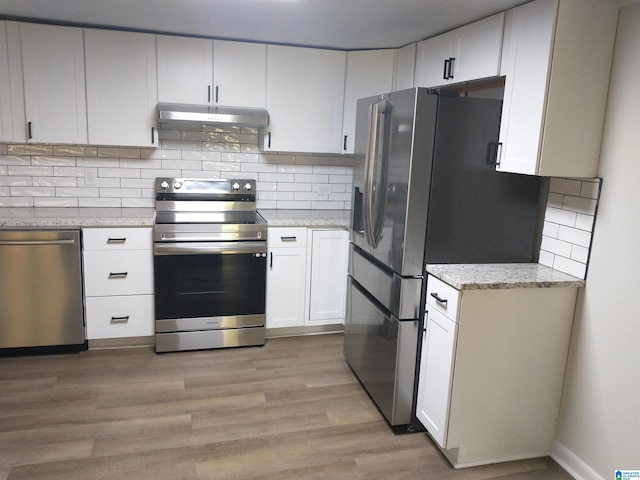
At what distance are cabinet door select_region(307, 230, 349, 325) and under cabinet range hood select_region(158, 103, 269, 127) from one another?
0.91m

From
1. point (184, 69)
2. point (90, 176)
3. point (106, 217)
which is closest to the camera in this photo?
point (106, 217)

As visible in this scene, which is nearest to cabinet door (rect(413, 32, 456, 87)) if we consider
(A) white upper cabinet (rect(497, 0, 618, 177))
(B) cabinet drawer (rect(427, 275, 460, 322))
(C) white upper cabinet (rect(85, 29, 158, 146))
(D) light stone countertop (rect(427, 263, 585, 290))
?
(A) white upper cabinet (rect(497, 0, 618, 177))

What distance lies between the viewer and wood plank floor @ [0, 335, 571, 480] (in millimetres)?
2357

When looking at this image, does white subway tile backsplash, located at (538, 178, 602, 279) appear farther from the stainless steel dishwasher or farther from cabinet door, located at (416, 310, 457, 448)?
the stainless steel dishwasher

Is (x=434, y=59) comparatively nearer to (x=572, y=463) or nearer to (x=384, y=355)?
(x=384, y=355)

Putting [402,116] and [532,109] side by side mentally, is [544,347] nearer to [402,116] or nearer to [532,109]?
[532,109]

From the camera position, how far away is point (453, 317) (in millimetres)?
2305

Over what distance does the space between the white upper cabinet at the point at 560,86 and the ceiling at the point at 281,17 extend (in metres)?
0.36

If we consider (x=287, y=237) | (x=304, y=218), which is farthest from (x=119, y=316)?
(x=304, y=218)

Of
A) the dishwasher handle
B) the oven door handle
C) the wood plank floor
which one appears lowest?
the wood plank floor

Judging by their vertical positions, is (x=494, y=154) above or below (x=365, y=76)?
below

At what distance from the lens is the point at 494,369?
240cm

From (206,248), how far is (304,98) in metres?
1.38

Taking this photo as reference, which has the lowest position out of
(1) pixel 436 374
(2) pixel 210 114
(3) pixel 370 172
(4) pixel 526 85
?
(1) pixel 436 374
